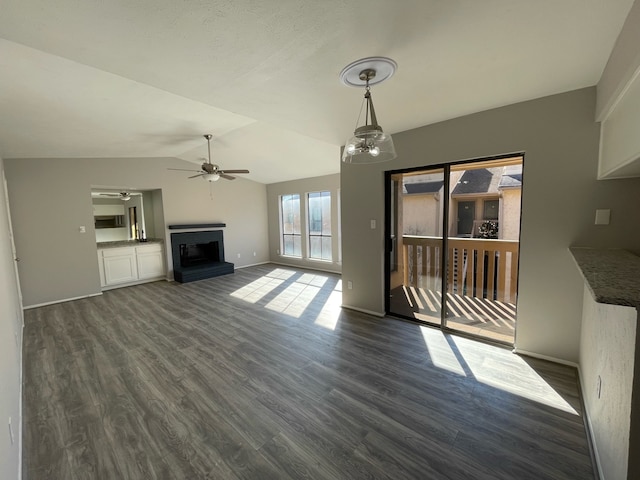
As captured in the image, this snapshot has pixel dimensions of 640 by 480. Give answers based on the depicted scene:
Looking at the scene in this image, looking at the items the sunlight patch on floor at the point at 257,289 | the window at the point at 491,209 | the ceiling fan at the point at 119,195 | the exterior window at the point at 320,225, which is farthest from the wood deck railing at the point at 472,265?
the ceiling fan at the point at 119,195

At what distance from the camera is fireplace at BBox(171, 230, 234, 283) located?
6188 mm

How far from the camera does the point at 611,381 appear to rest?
4.45 feet

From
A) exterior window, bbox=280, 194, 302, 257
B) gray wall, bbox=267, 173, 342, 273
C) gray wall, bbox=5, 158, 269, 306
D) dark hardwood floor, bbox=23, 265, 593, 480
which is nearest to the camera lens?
dark hardwood floor, bbox=23, 265, 593, 480

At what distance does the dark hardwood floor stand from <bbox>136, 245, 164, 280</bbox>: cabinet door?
2.45m

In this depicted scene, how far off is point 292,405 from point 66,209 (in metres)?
5.62

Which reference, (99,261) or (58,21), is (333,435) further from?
(99,261)

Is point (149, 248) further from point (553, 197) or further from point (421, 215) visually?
point (553, 197)

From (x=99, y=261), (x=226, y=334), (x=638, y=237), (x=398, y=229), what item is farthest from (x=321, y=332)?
(x=99, y=261)

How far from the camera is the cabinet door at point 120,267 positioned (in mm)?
5543

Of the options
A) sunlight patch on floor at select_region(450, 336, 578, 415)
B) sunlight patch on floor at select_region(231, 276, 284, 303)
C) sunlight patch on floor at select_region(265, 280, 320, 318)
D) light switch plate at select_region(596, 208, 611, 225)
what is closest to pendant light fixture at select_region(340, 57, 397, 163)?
light switch plate at select_region(596, 208, 611, 225)

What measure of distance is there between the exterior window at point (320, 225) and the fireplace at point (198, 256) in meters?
2.24

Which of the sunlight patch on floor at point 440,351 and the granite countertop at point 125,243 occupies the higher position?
the granite countertop at point 125,243

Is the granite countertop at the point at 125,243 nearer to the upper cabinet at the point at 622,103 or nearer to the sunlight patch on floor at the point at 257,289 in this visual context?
the sunlight patch on floor at the point at 257,289

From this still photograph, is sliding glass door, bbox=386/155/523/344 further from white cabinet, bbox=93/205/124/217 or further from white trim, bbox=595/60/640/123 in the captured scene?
white cabinet, bbox=93/205/124/217
